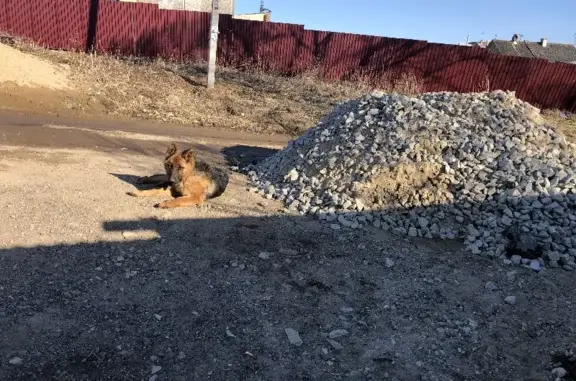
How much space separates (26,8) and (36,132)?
41.4 ft

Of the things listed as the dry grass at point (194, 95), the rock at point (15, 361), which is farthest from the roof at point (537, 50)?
the rock at point (15, 361)

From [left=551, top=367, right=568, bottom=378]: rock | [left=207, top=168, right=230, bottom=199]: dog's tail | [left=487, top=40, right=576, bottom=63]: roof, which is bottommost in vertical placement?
[left=551, top=367, right=568, bottom=378]: rock

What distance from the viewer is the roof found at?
1738 inches

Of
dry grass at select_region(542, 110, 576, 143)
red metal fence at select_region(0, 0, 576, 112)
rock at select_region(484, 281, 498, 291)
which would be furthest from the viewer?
red metal fence at select_region(0, 0, 576, 112)

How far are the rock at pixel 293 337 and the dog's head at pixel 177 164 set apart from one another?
112 inches

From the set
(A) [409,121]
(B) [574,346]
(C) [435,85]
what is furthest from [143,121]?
(C) [435,85]

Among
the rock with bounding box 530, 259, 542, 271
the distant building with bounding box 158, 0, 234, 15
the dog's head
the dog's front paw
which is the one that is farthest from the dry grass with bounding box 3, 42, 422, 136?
the distant building with bounding box 158, 0, 234, 15

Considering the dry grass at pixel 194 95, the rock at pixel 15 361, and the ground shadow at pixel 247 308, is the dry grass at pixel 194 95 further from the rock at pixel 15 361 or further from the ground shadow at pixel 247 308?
the rock at pixel 15 361

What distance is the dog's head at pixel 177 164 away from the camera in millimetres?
6246

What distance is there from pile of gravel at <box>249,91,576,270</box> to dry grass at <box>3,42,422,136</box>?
5.62 metres

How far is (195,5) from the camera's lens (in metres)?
33.8

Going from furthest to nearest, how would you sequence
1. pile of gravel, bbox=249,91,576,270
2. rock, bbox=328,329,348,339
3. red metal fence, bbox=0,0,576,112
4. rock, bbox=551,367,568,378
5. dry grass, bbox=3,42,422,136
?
red metal fence, bbox=0,0,576,112 → dry grass, bbox=3,42,422,136 → pile of gravel, bbox=249,91,576,270 → rock, bbox=328,329,348,339 → rock, bbox=551,367,568,378

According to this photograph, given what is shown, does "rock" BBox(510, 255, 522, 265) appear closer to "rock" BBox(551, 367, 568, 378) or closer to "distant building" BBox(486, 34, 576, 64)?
"rock" BBox(551, 367, 568, 378)

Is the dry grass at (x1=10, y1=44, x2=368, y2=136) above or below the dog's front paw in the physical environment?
above
